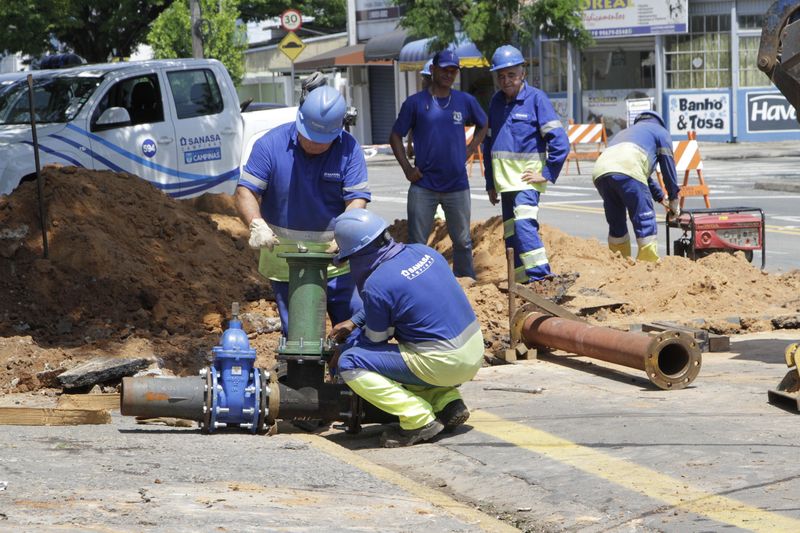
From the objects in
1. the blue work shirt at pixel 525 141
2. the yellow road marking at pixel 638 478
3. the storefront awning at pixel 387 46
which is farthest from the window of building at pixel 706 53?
the yellow road marking at pixel 638 478

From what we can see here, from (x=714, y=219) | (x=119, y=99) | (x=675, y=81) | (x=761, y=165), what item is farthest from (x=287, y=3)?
(x=714, y=219)

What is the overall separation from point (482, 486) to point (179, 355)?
336 cm

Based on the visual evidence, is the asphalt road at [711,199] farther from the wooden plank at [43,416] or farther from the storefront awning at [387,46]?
the storefront awning at [387,46]

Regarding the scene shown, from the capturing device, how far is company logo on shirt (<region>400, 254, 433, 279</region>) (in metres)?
6.64

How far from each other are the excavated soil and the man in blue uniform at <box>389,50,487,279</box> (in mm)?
754

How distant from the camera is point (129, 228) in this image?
10.3 meters

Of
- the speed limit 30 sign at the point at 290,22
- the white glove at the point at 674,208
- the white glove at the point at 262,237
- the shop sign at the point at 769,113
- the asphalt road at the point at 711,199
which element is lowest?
the asphalt road at the point at 711,199

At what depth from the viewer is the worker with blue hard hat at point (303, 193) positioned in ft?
24.6

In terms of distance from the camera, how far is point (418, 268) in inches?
263

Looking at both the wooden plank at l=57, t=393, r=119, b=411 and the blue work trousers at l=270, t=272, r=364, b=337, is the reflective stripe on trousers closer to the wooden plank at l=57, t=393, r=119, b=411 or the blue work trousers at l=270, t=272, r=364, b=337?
the blue work trousers at l=270, t=272, r=364, b=337

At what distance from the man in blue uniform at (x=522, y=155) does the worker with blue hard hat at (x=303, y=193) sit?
2.97 meters

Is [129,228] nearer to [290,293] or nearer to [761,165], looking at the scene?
[290,293]

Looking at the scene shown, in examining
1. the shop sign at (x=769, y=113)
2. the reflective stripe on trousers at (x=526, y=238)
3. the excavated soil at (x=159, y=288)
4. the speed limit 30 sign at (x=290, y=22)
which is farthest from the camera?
the shop sign at (x=769, y=113)

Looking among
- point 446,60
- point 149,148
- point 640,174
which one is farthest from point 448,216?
point 149,148
